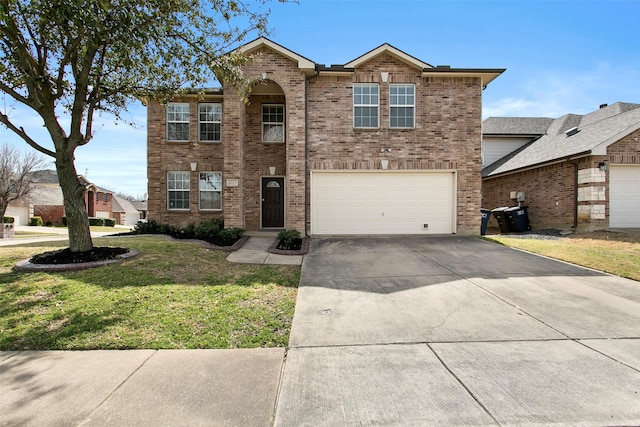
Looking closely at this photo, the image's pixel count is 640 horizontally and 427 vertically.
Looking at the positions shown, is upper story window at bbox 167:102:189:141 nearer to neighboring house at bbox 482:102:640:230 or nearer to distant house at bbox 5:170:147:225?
neighboring house at bbox 482:102:640:230

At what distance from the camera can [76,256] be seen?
747 centimetres

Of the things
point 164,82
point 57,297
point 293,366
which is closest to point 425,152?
point 164,82

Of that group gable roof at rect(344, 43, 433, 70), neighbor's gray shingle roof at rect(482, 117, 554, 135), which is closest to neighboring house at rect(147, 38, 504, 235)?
gable roof at rect(344, 43, 433, 70)

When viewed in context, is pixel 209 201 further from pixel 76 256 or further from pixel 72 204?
pixel 76 256

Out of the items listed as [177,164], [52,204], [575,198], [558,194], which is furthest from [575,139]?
[52,204]

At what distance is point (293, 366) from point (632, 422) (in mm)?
2892

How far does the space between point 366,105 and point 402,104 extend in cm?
138

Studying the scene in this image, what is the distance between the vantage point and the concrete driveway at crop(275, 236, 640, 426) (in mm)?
2783

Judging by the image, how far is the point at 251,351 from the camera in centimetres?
386

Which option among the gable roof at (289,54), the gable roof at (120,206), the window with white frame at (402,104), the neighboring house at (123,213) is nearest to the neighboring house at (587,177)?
the window with white frame at (402,104)

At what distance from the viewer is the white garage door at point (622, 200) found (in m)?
13.6

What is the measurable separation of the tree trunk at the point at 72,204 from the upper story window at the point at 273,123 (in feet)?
24.1

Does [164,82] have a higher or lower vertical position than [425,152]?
higher

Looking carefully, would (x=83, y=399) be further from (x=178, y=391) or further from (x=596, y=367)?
(x=596, y=367)
